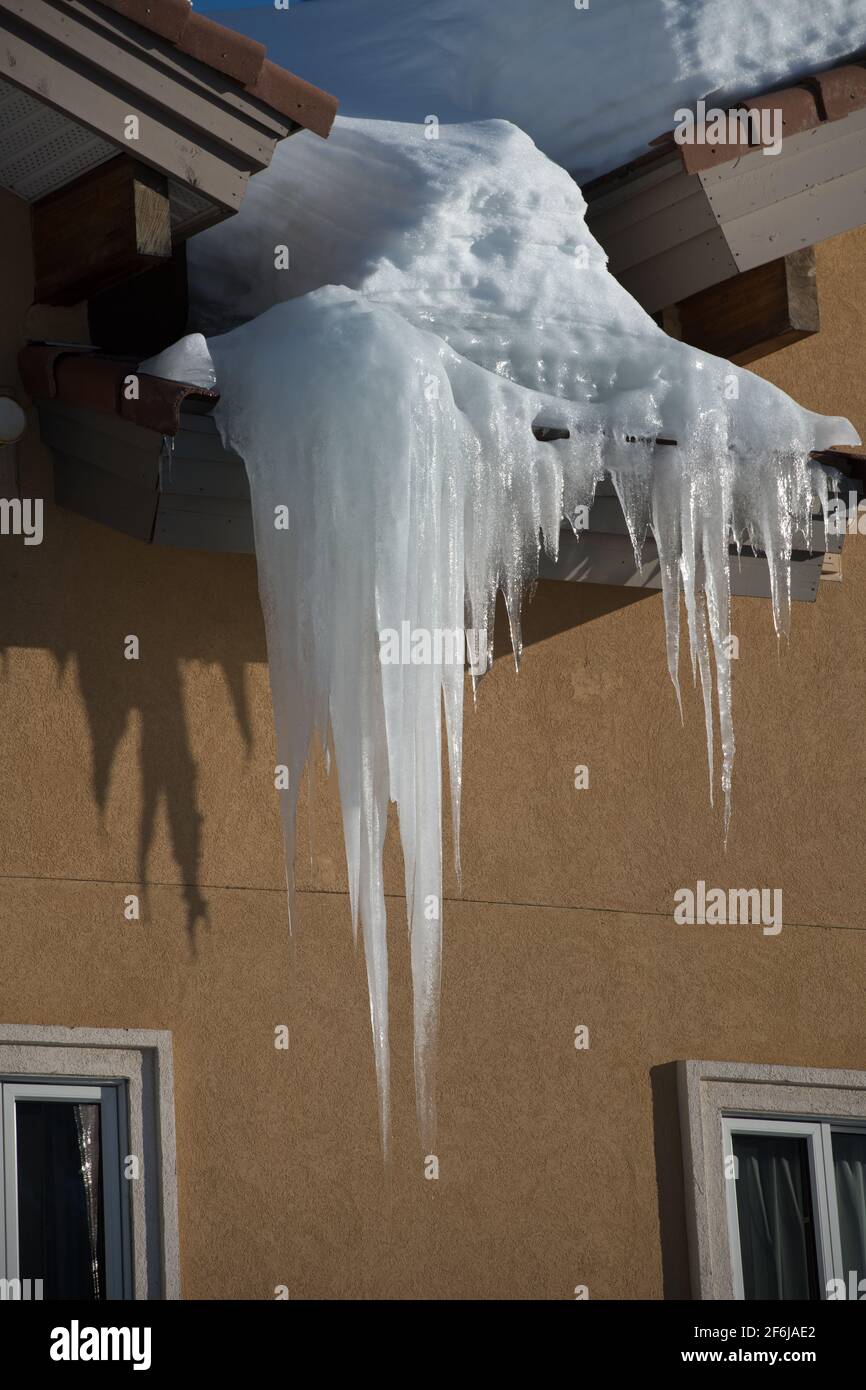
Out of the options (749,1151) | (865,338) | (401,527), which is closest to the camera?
(401,527)

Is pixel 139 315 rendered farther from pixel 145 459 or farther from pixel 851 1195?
pixel 851 1195

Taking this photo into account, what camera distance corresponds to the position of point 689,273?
24.3 ft

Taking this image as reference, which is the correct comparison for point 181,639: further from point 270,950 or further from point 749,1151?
point 749,1151

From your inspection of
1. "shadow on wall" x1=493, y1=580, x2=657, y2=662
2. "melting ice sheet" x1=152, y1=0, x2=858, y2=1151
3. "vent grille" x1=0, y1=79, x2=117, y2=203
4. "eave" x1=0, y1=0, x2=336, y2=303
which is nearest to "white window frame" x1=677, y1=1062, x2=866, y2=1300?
"melting ice sheet" x1=152, y1=0, x2=858, y2=1151

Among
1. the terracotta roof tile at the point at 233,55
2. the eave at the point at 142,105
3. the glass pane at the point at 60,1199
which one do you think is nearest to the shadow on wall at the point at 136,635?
the glass pane at the point at 60,1199

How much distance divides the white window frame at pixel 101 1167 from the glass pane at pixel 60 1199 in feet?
0.06

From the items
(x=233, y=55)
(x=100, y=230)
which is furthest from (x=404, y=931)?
(x=233, y=55)

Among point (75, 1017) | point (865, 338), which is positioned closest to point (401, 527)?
point (75, 1017)

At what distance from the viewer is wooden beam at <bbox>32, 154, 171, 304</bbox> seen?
20.4ft

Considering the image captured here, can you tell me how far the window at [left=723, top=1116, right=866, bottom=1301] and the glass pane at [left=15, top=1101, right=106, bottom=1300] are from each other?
6.92 feet

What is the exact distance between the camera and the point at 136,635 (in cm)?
654

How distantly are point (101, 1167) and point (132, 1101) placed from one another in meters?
0.21

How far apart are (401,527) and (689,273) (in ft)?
6.51
